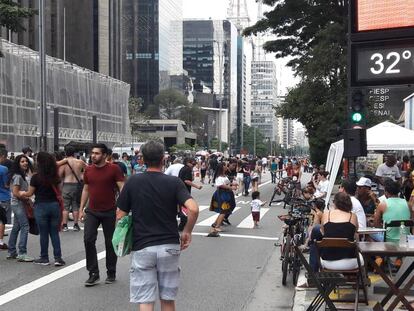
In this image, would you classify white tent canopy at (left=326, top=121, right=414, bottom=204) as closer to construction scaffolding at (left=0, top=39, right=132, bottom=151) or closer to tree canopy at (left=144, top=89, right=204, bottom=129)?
construction scaffolding at (left=0, top=39, right=132, bottom=151)

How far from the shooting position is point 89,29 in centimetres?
7875

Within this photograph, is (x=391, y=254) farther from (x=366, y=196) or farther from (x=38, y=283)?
(x=38, y=283)

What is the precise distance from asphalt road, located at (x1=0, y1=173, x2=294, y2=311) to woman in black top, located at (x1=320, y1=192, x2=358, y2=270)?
91 centimetres

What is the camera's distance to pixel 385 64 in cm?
797

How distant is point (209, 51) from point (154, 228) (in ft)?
625

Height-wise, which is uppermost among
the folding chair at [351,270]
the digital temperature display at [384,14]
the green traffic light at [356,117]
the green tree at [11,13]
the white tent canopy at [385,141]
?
the green tree at [11,13]

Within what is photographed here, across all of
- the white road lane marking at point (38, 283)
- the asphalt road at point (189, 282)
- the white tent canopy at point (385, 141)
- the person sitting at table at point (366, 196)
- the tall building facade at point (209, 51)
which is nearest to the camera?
the asphalt road at point (189, 282)

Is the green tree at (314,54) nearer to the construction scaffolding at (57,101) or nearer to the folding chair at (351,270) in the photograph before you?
the construction scaffolding at (57,101)

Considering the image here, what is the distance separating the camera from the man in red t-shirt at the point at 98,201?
7641mm

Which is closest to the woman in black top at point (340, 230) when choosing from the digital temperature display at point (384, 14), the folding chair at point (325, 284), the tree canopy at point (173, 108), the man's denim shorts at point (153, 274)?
the folding chair at point (325, 284)

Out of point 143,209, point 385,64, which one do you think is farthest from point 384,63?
point 143,209

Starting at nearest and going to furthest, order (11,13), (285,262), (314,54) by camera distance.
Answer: (285,262), (11,13), (314,54)

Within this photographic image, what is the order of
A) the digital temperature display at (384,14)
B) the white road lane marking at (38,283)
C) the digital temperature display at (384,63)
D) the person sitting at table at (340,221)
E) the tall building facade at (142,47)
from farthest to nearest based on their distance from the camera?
the tall building facade at (142,47) → the digital temperature display at (384,63) → the digital temperature display at (384,14) → the white road lane marking at (38,283) → the person sitting at table at (340,221)

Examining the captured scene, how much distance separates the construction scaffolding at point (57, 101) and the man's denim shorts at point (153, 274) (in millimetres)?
25917
